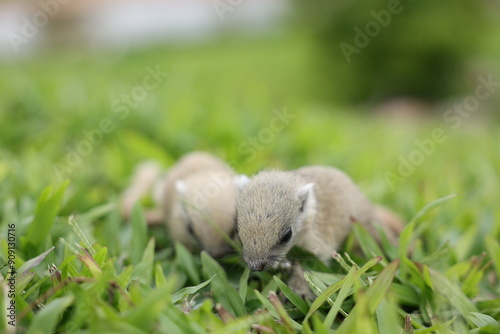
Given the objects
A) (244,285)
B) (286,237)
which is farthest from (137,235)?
(286,237)

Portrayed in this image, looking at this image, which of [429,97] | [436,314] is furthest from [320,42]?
[436,314]

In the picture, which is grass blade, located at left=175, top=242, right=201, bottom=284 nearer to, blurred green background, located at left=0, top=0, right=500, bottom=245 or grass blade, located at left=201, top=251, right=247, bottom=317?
grass blade, located at left=201, top=251, right=247, bottom=317

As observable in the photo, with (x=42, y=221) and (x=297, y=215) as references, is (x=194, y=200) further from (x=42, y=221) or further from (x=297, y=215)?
(x=42, y=221)

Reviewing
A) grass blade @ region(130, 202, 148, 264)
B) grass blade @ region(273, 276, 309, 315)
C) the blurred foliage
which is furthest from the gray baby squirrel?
the blurred foliage

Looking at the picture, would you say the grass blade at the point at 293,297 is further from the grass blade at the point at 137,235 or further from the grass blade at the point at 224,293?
the grass blade at the point at 137,235

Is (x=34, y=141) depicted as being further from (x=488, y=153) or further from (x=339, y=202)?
(x=488, y=153)
